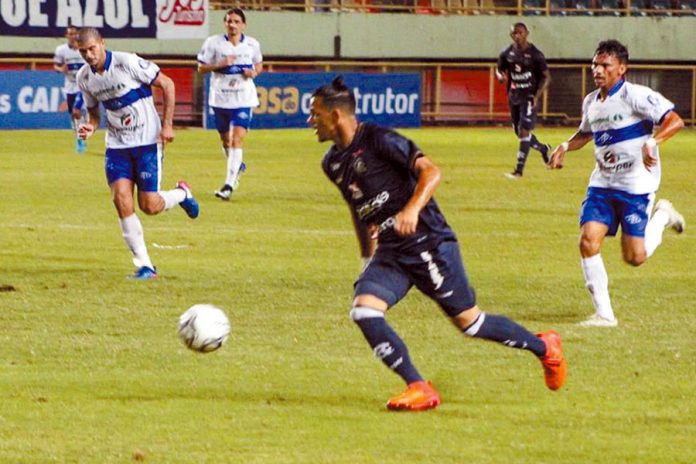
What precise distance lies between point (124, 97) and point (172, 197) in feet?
4.28

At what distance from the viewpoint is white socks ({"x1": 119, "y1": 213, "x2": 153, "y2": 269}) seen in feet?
44.0

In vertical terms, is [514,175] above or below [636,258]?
below

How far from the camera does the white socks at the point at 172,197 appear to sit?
47.1 feet

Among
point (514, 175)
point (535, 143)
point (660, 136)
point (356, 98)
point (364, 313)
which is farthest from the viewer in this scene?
point (356, 98)

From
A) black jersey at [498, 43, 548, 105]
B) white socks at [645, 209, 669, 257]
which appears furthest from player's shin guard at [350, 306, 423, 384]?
black jersey at [498, 43, 548, 105]

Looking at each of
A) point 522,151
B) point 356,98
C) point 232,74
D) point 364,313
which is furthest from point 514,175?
point 364,313

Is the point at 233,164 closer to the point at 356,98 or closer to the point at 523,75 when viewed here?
the point at 523,75

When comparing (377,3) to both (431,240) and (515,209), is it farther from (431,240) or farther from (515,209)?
(431,240)

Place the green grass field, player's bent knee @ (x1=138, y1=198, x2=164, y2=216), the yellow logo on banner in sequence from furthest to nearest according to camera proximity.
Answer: the yellow logo on banner < player's bent knee @ (x1=138, y1=198, x2=164, y2=216) < the green grass field

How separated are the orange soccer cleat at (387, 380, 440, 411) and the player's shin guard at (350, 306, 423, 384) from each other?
0.17ft

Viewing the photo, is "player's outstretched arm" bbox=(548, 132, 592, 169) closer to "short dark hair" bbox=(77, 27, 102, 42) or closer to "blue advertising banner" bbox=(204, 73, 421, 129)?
"short dark hair" bbox=(77, 27, 102, 42)

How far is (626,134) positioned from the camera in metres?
11.5

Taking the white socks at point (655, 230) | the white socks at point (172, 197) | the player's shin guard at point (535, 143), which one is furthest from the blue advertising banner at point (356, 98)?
the white socks at point (655, 230)

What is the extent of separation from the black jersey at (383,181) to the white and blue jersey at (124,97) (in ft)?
18.0
